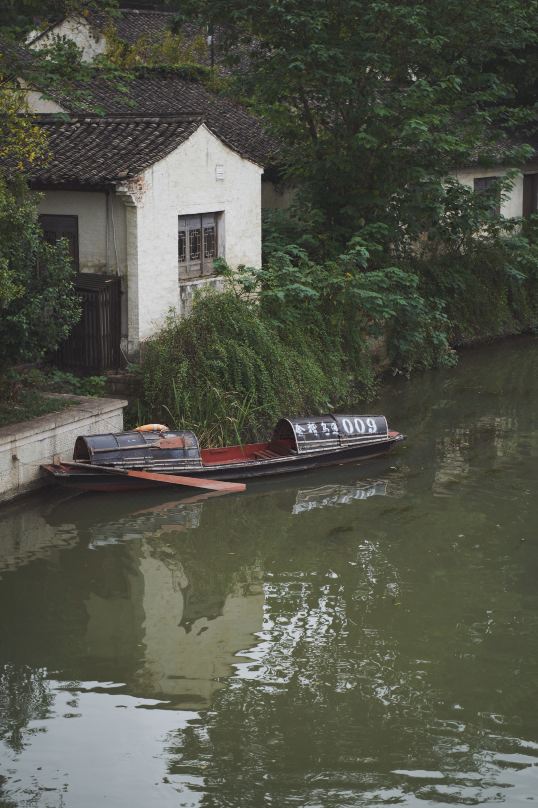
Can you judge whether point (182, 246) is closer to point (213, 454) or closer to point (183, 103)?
point (213, 454)

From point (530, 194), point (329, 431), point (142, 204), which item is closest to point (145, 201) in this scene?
point (142, 204)

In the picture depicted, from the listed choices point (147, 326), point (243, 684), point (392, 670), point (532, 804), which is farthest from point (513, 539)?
point (147, 326)

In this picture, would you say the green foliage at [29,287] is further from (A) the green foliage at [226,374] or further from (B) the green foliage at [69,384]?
(A) the green foliage at [226,374]

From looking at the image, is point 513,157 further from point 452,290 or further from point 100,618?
point 100,618

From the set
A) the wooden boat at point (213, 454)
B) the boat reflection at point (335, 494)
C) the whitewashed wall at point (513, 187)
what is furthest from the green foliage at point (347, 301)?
the whitewashed wall at point (513, 187)

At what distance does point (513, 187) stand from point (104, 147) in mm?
12486

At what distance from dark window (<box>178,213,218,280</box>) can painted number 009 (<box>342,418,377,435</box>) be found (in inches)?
141

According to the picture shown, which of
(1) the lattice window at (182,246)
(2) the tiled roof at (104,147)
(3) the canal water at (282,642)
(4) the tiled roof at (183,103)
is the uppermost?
(4) the tiled roof at (183,103)

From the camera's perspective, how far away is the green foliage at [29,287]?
44.6 ft

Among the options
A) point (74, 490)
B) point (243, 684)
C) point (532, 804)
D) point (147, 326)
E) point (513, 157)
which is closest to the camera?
point (532, 804)

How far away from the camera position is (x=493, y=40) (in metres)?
21.7

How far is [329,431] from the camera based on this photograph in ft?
50.6

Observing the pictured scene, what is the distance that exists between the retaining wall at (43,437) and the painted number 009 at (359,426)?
309 centimetres

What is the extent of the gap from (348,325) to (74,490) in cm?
613
